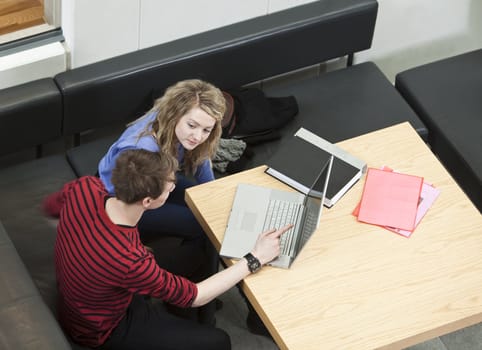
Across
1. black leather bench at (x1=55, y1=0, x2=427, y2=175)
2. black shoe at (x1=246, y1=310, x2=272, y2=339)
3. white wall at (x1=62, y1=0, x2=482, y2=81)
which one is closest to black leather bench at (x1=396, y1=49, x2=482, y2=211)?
black leather bench at (x1=55, y1=0, x2=427, y2=175)

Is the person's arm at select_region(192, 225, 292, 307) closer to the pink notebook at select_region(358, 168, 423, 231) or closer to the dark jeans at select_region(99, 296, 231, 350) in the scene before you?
the dark jeans at select_region(99, 296, 231, 350)

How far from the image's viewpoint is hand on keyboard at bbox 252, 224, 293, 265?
10.4 ft

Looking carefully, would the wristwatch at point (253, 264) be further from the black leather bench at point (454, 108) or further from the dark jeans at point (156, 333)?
the black leather bench at point (454, 108)

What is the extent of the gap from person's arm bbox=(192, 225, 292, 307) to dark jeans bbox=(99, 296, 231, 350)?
199 millimetres

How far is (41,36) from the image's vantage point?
13.0 feet

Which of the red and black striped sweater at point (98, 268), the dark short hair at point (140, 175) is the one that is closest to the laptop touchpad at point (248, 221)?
the red and black striped sweater at point (98, 268)

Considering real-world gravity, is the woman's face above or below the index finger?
above

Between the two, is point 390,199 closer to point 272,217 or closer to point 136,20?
point 272,217

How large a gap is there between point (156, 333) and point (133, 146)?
2.12 feet

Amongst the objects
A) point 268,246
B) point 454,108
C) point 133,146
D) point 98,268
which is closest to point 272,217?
point 268,246

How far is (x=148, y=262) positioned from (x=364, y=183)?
0.91 metres

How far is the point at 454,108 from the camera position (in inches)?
169

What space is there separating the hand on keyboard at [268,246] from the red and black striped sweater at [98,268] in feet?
0.78

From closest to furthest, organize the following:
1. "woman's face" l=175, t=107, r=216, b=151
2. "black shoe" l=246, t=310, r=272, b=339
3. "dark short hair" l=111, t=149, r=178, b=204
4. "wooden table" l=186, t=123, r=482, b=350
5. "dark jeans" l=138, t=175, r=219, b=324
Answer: "dark short hair" l=111, t=149, r=178, b=204 → "wooden table" l=186, t=123, r=482, b=350 → "woman's face" l=175, t=107, r=216, b=151 → "dark jeans" l=138, t=175, r=219, b=324 → "black shoe" l=246, t=310, r=272, b=339
